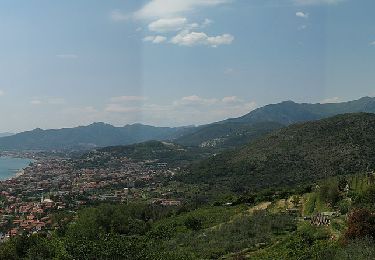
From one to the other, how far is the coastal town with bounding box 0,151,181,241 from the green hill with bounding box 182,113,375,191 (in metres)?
15.4

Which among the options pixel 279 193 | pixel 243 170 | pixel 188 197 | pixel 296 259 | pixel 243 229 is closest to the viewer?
pixel 296 259

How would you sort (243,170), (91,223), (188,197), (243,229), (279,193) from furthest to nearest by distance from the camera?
1. (243,170)
2. (188,197)
3. (279,193)
4. (91,223)
5. (243,229)

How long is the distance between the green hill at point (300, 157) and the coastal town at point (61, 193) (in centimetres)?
1539

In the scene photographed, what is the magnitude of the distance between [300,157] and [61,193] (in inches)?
2249

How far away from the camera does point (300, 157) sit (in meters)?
96.1

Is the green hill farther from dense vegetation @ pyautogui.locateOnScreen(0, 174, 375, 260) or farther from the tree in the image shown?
the tree

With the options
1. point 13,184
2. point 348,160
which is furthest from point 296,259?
point 13,184

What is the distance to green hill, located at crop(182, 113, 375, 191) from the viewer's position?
83.8 m

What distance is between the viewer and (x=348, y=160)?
8244 centimetres

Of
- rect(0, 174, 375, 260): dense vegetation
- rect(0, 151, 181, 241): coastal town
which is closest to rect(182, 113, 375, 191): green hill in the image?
rect(0, 151, 181, 241): coastal town

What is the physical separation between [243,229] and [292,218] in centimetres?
483

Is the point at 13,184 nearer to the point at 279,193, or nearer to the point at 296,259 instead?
the point at 279,193

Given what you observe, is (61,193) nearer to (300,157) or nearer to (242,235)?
(300,157)

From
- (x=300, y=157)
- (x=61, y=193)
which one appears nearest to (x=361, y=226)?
(x=300, y=157)
